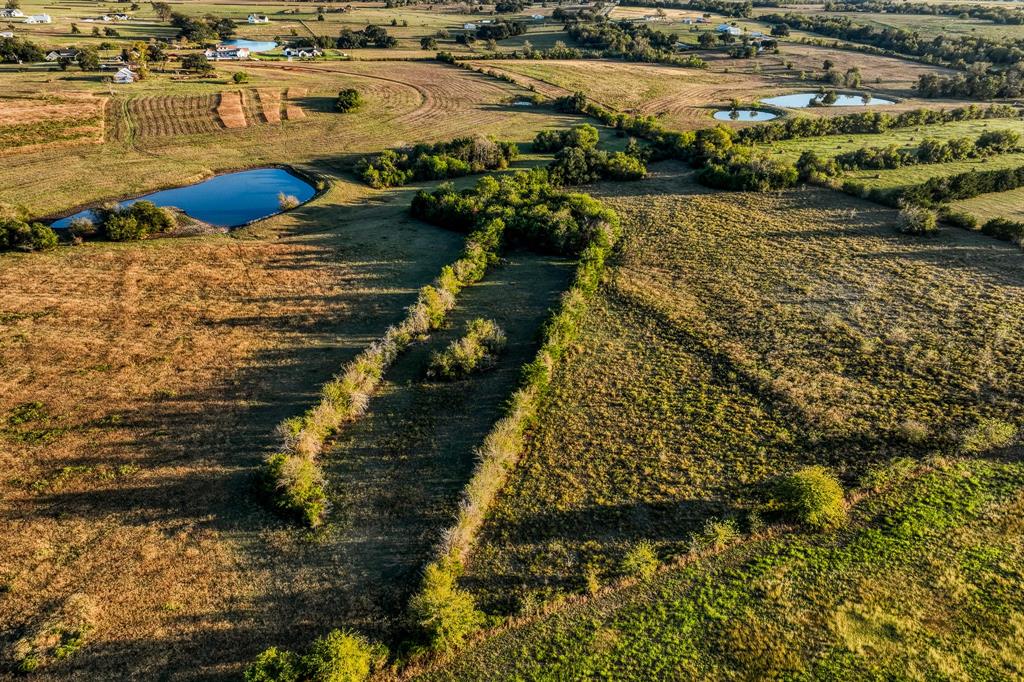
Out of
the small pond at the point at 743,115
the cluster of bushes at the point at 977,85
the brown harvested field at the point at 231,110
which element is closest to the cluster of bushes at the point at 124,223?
the brown harvested field at the point at 231,110

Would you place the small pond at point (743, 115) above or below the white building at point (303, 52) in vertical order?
below

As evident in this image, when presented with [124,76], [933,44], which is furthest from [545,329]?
[933,44]

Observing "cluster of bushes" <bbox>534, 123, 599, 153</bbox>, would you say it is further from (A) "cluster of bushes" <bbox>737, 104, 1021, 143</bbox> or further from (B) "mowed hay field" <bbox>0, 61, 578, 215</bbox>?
(A) "cluster of bushes" <bbox>737, 104, 1021, 143</bbox>

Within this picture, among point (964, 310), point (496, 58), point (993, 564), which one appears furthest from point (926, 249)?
point (496, 58)

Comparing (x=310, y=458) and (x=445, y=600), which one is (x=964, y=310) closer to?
(x=445, y=600)

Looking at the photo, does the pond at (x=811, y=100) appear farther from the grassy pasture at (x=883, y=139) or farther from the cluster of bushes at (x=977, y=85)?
the grassy pasture at (x=883, y=139)

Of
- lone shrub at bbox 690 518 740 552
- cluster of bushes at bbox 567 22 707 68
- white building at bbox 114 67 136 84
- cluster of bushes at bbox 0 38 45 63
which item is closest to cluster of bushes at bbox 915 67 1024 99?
cluster of bushes at bbox 567 22 707 68
